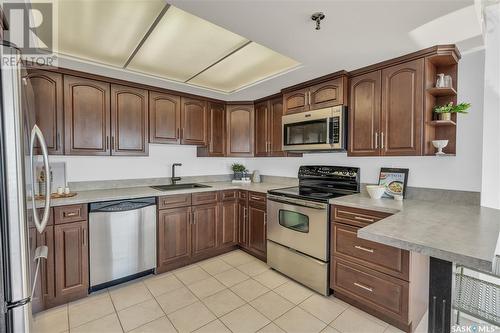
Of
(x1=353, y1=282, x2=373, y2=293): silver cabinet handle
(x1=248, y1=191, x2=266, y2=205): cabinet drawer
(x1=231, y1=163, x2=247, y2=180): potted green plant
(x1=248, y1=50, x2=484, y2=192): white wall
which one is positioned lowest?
(x1=353, y1=282, x2=373, y2=293): silver cabinet handle

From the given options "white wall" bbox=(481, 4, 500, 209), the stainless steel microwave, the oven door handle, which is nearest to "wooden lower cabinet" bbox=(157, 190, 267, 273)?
the oven door handle

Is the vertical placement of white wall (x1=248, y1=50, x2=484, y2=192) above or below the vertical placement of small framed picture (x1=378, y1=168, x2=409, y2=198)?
above

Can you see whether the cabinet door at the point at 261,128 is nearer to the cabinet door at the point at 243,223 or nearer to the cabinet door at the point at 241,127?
the cabinet door at the point at 241,127

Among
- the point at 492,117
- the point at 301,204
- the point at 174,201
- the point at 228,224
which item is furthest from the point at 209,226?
the point at 492,117

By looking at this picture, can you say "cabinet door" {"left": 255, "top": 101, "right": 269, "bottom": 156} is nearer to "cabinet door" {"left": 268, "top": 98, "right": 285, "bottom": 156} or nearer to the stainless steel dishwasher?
"cabinet door" {"left": 268, "top": 98, "right": 285, "bottom": 156}

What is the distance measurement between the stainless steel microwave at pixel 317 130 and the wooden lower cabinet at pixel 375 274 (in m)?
0.74

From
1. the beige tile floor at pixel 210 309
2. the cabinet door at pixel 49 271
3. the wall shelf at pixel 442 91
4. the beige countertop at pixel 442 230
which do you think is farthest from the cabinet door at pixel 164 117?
the wall shelf at pixel 442 91

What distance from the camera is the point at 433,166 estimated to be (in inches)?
86.1

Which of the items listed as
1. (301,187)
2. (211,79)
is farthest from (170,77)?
(301,187)

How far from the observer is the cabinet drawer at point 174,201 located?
8.85 ft

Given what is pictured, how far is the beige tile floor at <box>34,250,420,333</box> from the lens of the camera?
1855 mm

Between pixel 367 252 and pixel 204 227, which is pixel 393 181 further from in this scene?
pixel 204 227

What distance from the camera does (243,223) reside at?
3309 mm

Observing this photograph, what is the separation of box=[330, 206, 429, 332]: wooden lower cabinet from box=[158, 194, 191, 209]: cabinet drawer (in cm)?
169
